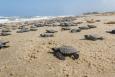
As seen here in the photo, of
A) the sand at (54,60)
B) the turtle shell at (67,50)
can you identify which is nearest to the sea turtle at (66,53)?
the turtle shell at (67,50)

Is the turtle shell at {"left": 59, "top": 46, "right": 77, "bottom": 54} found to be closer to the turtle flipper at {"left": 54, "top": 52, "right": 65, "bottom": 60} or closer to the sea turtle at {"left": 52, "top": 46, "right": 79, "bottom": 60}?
the sea turtle at {"left": 52, "top": 46, "right": 79, "bottom": 60}

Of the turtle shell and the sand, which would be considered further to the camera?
the turtle shell

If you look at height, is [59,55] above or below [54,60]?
above

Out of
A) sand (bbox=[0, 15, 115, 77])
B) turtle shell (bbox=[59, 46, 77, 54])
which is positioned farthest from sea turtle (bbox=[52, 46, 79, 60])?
sand (bbox=[0, 15, 115, 77])

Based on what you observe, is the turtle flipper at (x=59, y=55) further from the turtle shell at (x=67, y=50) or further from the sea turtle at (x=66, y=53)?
the turtle shell at (x=67, y=50)

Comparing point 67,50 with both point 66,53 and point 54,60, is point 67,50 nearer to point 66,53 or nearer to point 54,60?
point 66,53

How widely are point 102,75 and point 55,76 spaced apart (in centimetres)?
127

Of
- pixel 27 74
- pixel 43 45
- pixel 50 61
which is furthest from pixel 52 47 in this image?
pixel 27 74

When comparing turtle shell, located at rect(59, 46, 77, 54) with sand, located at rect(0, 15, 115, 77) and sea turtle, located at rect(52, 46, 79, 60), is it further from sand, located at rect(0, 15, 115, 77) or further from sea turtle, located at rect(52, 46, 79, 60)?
sand, located at rect(0, 15, 115, 77)

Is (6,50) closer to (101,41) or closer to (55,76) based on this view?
(55,76)

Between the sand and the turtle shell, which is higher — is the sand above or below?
below

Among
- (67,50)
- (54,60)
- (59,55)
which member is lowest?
(54,60)

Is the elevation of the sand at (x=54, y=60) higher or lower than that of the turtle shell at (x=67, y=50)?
lower

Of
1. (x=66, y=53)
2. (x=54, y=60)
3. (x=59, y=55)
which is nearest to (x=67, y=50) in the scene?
(x=66, y=53)
